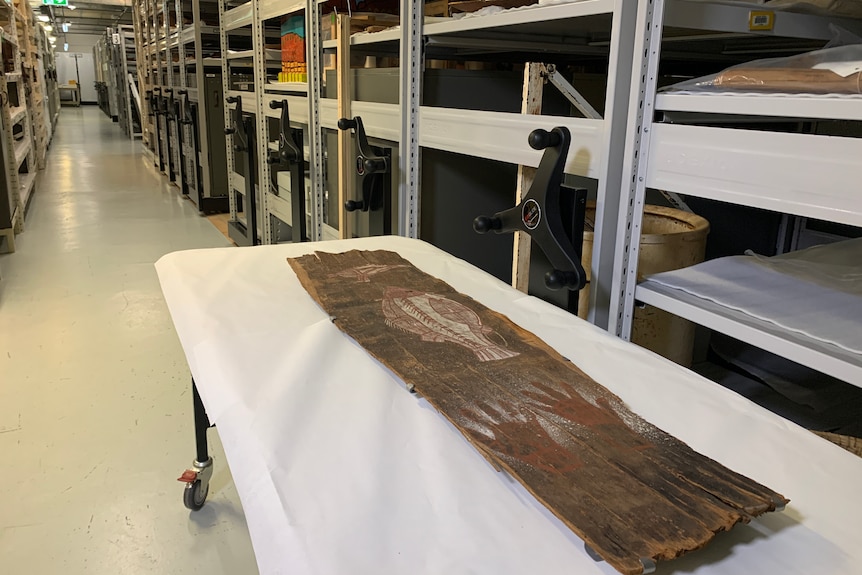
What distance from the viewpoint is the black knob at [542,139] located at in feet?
4.31

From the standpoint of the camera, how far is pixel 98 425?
7.45ft

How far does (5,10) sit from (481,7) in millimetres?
6264

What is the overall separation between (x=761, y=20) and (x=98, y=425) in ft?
7.69

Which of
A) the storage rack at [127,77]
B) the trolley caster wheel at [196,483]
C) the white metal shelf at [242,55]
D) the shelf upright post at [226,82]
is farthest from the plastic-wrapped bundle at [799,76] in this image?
the storage rack at [127,77]

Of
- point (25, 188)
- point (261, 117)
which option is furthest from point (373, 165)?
point (25, 188)

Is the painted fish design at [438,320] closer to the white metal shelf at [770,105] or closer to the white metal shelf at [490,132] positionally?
the white metal shelf at [490,132]

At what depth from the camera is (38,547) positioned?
65.8 inches

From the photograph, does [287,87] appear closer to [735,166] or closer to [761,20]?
[761,20]

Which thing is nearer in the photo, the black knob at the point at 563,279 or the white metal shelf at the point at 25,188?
the black knob at the point at 563,279

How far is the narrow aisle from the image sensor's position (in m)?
1.70

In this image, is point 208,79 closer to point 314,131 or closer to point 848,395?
point 314,131

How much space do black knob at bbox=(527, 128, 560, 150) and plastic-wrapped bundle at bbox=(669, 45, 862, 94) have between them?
9.7 inches

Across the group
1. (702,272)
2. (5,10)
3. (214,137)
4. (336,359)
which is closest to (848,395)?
(702,272)

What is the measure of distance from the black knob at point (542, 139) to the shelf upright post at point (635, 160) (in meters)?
0.15
